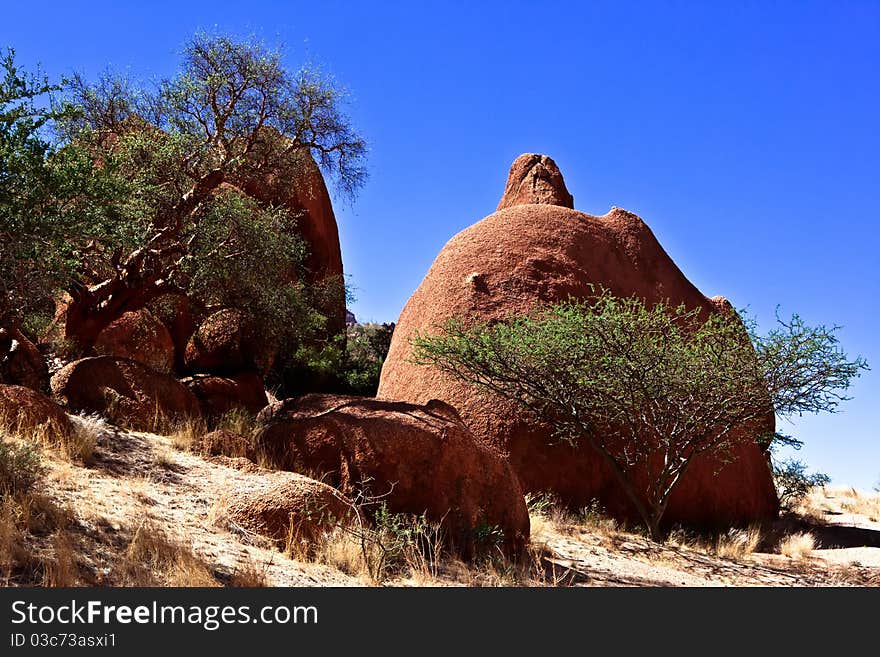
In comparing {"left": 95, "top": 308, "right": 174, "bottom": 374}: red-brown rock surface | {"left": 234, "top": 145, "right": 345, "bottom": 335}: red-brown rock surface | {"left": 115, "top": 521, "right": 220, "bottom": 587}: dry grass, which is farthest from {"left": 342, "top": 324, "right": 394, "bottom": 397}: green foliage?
{"left": 115, "top": 521, "right": 220, "bottom": 587}: dry grass

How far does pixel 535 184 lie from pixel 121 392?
466 inches

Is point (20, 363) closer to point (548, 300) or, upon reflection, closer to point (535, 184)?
point (548, 300)

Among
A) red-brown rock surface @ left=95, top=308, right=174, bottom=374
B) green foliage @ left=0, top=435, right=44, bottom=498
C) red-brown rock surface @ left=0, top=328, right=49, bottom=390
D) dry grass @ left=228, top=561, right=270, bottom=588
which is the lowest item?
dry grass @ left=228, top=561, right=270, bottom=588

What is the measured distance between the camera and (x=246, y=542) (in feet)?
25.6

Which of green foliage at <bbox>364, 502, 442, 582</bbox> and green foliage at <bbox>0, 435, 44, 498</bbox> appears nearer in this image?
green foliage at <bbox>0, 435, 44, 498</bbox>

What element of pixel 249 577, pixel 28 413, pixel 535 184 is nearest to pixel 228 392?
pixel 535 184

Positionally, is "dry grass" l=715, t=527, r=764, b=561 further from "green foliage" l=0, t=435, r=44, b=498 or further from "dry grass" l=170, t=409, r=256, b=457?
"green foliage" l=0, t=435, r=44, b=498

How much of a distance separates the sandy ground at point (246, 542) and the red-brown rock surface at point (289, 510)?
0.65ft

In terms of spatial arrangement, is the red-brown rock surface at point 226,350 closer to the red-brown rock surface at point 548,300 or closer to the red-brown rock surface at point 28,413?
the red-brown rock surface at point 548,300

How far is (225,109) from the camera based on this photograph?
1780 cm

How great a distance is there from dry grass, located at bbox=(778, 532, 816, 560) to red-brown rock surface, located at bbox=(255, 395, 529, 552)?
21.1 ft

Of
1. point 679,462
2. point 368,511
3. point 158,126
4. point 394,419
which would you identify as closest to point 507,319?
point 679,462

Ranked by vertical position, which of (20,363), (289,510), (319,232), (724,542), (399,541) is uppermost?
(319,232)

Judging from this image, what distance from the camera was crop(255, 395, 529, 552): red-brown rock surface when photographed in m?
9.62
